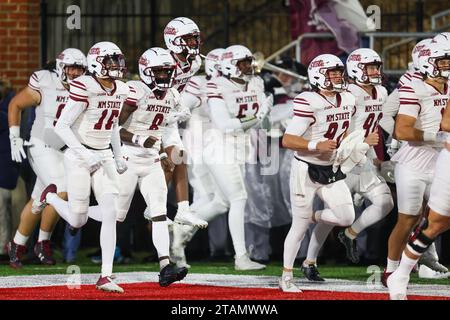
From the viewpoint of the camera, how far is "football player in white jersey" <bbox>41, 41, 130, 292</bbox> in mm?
9398

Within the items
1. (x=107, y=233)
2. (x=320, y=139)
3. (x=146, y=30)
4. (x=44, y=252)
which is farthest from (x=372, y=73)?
(x=146, y=30)

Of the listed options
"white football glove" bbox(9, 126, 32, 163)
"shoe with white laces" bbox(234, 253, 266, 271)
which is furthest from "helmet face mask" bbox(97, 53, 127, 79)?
"shoe with white laces" bbox(234, 253, 266, 271)

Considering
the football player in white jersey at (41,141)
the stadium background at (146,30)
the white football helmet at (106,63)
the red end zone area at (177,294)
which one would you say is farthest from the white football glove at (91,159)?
the stadium background at (146,30)

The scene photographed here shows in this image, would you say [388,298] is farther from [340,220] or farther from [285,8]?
[285,8]

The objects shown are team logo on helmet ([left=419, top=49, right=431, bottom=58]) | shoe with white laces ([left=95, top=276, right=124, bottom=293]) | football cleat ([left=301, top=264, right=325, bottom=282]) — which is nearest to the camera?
shoe with white laces ([left=95, top=276, right=124, bottom=293])

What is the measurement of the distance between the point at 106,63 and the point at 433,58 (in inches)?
86.6

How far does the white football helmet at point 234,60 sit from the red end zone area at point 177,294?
2.55 m

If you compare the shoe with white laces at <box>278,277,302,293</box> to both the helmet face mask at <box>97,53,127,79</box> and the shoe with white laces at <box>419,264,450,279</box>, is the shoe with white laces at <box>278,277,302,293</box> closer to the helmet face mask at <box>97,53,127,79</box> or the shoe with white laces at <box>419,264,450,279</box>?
the shoe with white laces at <box>419,264,450,279</box>

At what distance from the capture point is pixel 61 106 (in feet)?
37.2

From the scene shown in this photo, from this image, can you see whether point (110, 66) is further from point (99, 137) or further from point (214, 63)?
point (214, 63)

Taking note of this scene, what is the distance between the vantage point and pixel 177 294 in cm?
927

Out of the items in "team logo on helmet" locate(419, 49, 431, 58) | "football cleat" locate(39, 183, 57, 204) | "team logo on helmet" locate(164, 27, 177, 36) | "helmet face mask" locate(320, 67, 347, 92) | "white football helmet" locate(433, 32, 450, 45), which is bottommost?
"football cleat" locate(39, 183, 57, 204)

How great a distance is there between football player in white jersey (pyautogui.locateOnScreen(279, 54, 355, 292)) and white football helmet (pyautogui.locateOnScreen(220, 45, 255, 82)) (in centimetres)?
196

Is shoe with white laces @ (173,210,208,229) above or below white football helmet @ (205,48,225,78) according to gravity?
below
